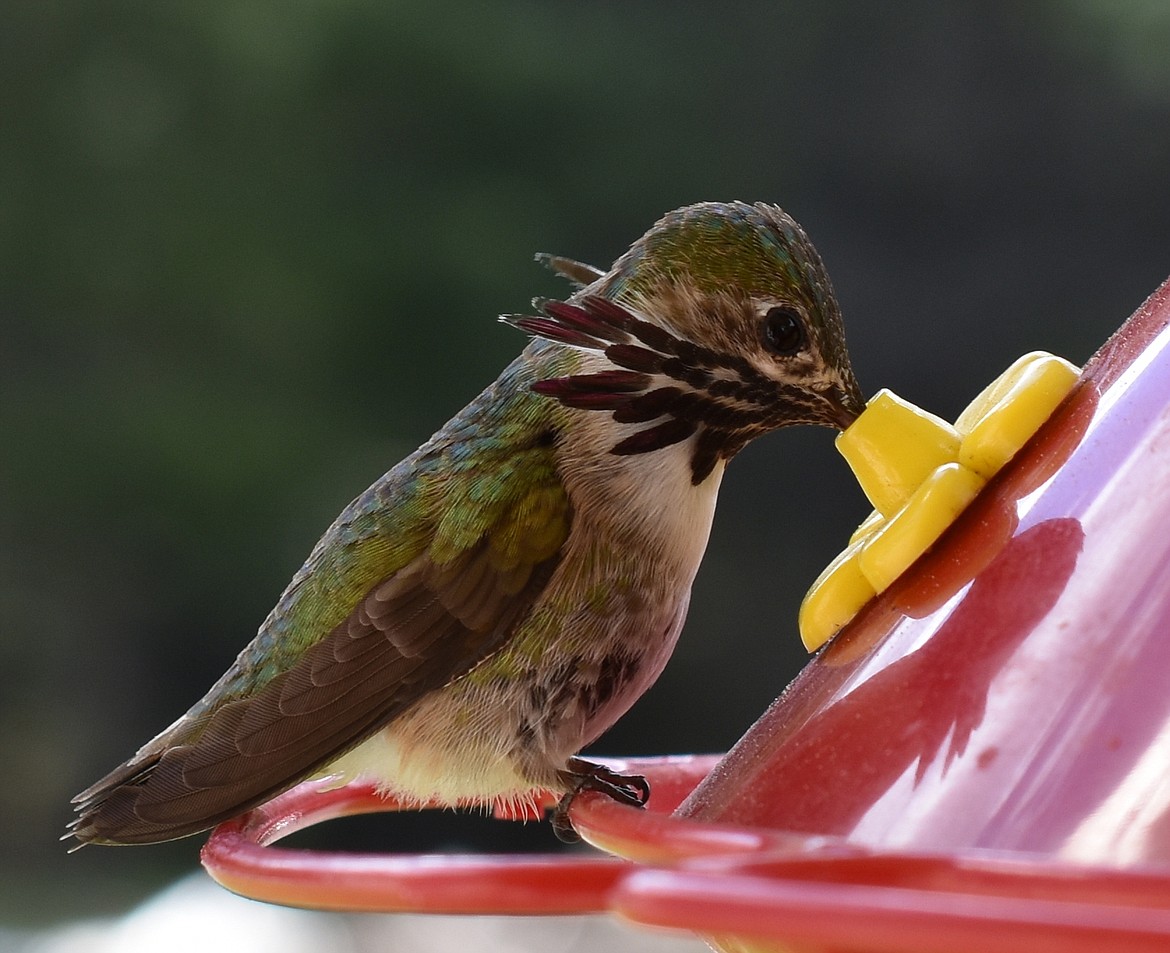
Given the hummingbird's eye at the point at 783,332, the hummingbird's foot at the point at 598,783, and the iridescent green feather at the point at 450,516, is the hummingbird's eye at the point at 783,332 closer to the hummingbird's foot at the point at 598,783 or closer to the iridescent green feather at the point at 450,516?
the iridescent green feather at the point at 450,516

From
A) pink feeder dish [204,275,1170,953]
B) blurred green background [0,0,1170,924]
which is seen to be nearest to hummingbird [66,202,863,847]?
pink feeder dish [204,275,1170,953]

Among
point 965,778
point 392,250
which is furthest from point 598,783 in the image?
point 392,250

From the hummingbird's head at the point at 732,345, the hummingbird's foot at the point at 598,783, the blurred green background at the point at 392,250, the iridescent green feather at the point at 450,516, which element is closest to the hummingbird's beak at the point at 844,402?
the hummingbird's head at the point at 732,345

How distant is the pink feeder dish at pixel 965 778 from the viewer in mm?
519

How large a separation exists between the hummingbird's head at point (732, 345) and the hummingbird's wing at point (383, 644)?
4.9 inches

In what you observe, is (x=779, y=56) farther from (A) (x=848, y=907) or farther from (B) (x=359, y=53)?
(A) (x=848, y=907)

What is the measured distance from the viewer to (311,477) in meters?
4.21

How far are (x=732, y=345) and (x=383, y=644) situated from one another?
0.41 metres

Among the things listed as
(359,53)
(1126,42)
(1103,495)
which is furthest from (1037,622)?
(1126,42)

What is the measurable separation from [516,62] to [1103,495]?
12.7 feet

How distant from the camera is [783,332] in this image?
4.28ft

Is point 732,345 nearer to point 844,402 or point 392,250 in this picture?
point 844,402

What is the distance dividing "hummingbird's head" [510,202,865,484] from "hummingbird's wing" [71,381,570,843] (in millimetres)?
125

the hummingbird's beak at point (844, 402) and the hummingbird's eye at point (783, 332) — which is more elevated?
the hummingbird's eye at point (783, 332)
